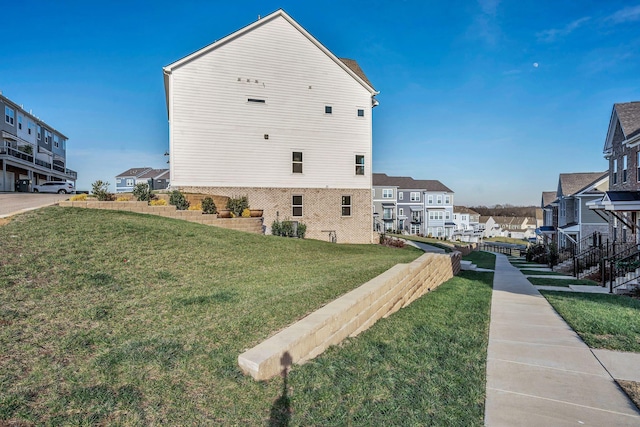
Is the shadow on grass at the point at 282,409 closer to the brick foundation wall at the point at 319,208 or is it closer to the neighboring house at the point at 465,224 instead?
the brick foundation wall at the point at 319,208

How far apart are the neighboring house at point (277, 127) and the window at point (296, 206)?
0.06 m

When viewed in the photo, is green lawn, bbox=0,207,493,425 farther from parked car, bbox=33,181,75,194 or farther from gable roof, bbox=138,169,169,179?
gable roof, bbox=138,169,169,179

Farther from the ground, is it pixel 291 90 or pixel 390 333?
pixel 291 90

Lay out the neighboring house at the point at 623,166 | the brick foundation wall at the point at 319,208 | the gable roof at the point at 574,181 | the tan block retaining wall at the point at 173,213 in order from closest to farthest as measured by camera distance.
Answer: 1. the tan block retaining wall at the point at 173,213
2. the neighboring house at the point at 623,166
3. the brick foundation wall at the point at 319,208
4. the gable roof at the point at 574,181

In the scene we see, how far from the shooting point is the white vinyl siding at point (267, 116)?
1897cm

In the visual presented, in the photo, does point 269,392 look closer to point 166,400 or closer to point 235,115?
point 166,400

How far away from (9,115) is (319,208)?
32725mm

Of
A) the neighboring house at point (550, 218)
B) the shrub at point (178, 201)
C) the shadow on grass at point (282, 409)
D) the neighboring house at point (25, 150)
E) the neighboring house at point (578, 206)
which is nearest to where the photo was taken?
the shadow on grass at point (282, 409)

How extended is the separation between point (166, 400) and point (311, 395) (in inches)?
47.3

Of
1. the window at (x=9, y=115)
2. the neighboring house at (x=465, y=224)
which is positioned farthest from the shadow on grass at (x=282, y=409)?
the neighboring house at (x=465, y=224)

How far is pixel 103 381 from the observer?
3.07 meters

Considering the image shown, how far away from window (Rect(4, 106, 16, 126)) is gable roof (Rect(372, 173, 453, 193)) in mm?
41434

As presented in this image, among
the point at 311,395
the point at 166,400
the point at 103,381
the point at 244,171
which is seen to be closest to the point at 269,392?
the point at 311,395

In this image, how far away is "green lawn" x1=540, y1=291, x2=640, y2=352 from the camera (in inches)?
202
